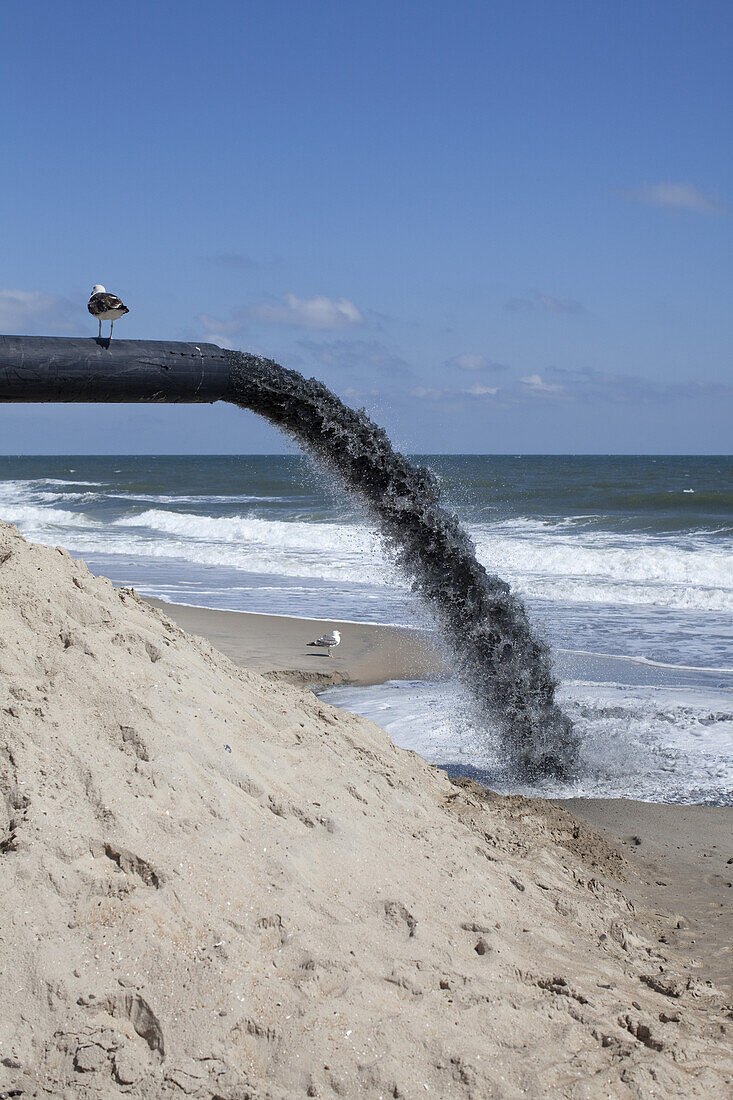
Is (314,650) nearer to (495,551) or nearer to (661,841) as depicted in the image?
(661,841)

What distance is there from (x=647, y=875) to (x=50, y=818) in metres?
3.11

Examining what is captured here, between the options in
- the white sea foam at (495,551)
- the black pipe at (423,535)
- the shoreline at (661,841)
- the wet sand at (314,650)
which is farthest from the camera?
the white sea foam at (495,551)

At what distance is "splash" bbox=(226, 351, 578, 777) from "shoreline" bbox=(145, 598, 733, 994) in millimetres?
579

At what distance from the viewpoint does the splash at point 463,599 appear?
5422mm

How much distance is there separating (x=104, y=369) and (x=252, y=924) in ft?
7.96

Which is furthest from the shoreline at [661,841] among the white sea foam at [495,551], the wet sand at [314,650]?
the white sea foam at [495,551]

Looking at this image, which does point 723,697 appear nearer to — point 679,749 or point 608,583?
point 679,749

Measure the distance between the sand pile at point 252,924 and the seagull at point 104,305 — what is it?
3.74ft

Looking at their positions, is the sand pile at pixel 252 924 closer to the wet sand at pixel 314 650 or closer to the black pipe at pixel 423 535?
the black pipe at pixel 423 535

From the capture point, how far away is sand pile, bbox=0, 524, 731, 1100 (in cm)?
231

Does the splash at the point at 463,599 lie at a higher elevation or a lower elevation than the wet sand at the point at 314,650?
higher

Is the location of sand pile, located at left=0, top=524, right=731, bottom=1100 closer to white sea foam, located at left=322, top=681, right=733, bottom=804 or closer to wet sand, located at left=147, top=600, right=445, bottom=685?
white sea foam, located at left=322, top=681, right=733, bottom=804

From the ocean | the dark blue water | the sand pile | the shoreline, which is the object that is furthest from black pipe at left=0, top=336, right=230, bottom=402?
the shoreline

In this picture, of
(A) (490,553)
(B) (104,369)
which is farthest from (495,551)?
(B) (104,369)
